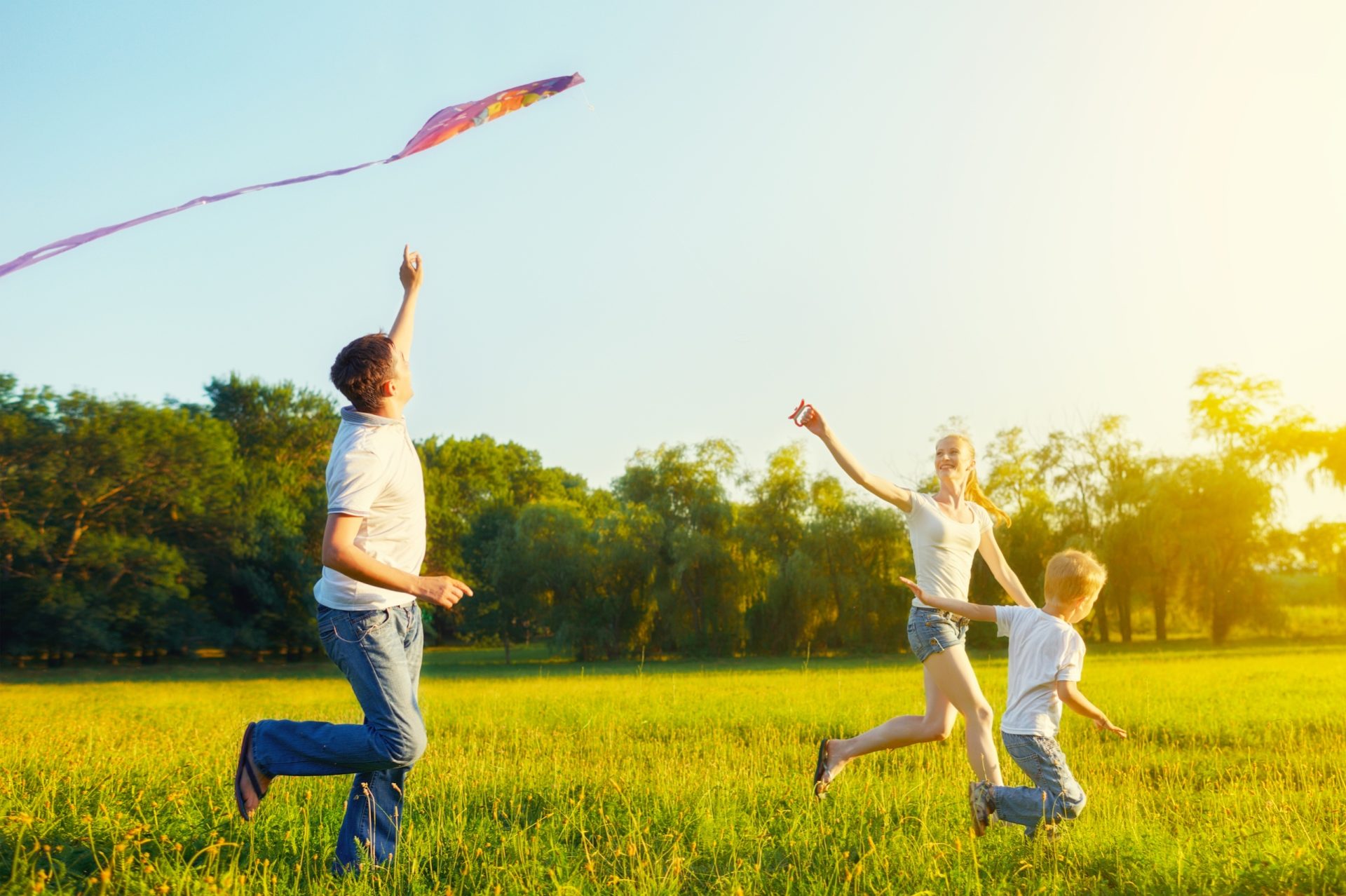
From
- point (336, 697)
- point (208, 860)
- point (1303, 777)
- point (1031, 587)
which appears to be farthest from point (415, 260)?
point (1031, 587)

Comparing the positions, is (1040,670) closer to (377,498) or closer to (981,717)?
(981,717)

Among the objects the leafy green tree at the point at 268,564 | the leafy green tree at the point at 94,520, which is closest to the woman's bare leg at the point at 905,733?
the leafy green tree at the point at 268,564

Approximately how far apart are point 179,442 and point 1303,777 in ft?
133

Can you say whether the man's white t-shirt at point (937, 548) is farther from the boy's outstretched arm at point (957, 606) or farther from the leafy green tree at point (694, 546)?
the leafy green tree at point (694, 546)

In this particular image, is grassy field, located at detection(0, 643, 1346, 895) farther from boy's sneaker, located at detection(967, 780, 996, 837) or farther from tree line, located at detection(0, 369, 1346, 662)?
tree line, located at detection(0, 369, 1346, 662)

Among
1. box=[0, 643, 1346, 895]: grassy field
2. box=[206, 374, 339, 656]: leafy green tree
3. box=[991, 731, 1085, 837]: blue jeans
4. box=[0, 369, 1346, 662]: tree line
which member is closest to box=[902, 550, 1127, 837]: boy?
box=[991, 731, 1085, 837]: blue jeans

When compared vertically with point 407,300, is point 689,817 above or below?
below

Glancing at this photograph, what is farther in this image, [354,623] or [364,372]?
[364,372]

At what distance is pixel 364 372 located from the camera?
4.37 meters

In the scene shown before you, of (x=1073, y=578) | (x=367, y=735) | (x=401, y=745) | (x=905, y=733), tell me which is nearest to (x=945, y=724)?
(x=905, y=733)

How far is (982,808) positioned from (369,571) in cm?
318

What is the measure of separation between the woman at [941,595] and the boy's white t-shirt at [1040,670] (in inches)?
16.6

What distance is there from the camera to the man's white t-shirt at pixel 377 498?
13.4ft

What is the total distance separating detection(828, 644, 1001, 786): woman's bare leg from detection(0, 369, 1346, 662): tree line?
28072 millimetres
